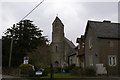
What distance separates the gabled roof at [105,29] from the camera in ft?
122

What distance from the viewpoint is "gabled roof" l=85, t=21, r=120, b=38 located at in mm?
37219

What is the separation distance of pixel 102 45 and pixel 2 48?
19.6 meters

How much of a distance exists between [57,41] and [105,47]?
3941 centimetres

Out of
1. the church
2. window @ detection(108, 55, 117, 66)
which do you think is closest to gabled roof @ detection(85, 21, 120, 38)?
window @ detection(108, 55, 117, 66)

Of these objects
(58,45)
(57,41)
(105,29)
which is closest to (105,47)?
(105,29)

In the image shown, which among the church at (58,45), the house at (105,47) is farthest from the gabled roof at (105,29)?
the church at (58,45)

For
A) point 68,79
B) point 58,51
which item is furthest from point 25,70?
point 58,51

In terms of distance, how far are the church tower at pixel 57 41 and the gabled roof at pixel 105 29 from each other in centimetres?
3474

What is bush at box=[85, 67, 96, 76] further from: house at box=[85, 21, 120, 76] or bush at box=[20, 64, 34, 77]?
bush at box=[20, 64, 34, 77]

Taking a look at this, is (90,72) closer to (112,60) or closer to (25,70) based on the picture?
(112,60)

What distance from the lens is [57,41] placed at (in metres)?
75.4

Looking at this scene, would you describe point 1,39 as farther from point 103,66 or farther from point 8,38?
point 103,66

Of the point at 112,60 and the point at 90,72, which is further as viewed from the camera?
Result: the point at 112,60

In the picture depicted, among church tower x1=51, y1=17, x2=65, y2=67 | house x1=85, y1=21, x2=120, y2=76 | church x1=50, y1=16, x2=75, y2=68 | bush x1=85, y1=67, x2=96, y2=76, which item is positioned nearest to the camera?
bush x1=85, y1=67, x2=96, y2=76
